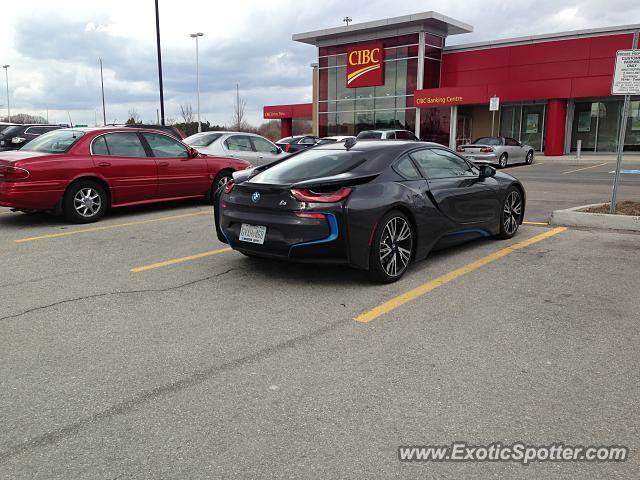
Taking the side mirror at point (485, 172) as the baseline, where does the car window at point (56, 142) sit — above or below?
above

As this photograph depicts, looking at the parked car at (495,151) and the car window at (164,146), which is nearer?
the car window at (164,146)

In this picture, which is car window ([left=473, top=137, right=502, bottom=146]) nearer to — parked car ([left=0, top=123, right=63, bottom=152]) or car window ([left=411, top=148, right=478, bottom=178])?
parked car ([left=0, top=123, right=63, bottom=152])

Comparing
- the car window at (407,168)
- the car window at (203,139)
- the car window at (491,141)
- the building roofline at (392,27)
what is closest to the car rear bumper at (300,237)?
the car window at (407,168)

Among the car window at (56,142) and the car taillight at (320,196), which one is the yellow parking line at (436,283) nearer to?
the car taillight at (320,196)

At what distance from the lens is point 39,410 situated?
10.3 feet

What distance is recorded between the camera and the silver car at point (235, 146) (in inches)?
506

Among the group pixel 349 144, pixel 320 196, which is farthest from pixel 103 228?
pixel 320 196

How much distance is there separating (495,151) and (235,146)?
13.7 metres

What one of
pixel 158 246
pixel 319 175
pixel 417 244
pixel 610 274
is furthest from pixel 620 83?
pixel 158 246

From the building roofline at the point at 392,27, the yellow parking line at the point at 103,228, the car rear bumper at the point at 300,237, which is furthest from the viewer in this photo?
the building roofline at the point at 392,27

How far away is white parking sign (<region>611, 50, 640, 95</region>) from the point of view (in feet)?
26.9

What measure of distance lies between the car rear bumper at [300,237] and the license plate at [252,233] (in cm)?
3

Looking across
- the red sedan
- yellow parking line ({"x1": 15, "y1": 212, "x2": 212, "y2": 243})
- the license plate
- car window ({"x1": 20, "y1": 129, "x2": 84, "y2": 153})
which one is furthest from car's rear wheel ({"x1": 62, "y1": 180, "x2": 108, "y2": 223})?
the license plate

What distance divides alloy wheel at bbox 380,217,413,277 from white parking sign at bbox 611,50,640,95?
4.73 meters
